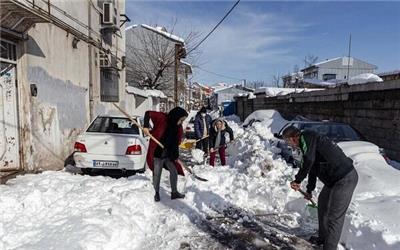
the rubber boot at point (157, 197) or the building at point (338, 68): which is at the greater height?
the building at point (338, 68)

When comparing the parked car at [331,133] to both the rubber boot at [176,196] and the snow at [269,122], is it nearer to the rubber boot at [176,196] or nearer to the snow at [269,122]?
the rubber boot at [176,196]

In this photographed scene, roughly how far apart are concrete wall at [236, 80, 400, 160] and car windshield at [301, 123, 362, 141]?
111 cm

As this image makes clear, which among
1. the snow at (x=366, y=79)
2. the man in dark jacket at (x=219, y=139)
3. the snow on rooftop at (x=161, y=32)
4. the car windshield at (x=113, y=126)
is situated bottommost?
the man in dark jacket at (x=219, y=139)

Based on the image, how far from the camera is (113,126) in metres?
8.23

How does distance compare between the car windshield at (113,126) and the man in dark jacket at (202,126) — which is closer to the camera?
the car windshield at (113,126)

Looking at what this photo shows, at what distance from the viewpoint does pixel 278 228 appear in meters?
4.97

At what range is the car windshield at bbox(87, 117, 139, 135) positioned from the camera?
8.08 m

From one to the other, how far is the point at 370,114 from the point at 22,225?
9.16 metres

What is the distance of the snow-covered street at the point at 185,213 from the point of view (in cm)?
415

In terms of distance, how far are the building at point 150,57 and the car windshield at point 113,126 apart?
22662mm

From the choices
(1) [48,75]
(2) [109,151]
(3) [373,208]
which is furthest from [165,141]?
(1) [48,75]

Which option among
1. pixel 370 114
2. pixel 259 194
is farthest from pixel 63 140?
pixel 370 114

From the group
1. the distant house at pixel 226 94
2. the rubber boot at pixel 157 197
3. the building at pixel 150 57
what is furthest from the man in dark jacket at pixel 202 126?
the distant house at pixel 226 94

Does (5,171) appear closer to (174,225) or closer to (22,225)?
(22,225)
